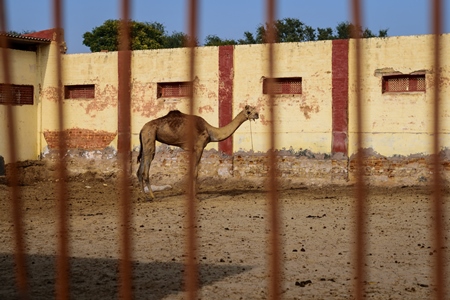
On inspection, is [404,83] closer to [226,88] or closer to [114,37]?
[226,88]

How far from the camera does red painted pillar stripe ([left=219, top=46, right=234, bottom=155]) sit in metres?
15.5

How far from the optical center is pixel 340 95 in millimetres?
14531

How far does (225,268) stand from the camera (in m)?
6.38

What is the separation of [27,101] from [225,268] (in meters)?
11.9

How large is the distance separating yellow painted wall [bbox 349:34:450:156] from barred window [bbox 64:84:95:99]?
20.5 ft

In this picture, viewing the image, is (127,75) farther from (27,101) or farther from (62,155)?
(27,101)

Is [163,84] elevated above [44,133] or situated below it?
above

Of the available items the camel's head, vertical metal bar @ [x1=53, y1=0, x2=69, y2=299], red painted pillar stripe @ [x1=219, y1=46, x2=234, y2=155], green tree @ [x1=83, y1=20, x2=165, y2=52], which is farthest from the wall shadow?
green tree @ [x1=83, y1=20, x2=165, y2=52]

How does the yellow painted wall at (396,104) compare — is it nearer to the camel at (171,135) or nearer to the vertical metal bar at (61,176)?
the camel at (171,135)

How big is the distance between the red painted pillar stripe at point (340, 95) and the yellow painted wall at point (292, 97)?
118 mm

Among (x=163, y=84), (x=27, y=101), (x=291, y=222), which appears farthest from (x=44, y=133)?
(x=291, y=222)

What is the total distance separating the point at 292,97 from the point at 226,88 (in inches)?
58.6

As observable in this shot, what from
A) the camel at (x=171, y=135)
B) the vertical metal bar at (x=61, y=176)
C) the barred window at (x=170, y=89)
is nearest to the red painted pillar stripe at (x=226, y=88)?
the barred window at (x=170, y=89)

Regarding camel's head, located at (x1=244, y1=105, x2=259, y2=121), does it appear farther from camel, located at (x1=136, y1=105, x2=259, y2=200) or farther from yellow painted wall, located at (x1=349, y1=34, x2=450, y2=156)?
yellow painted wall, located at (x1=349, y1=34, x2=450, y2=156)
